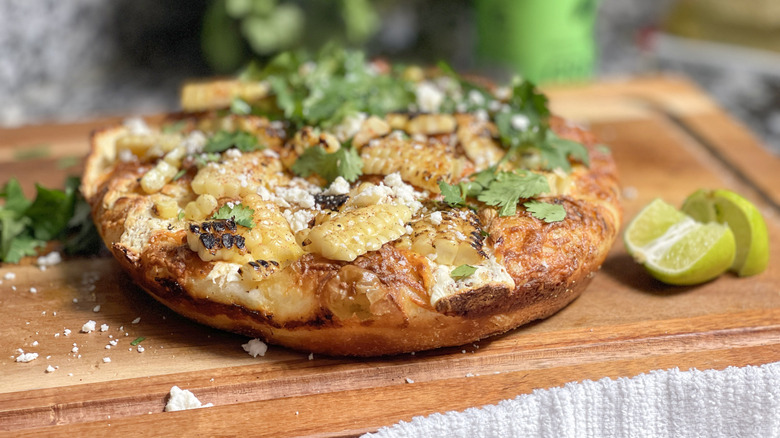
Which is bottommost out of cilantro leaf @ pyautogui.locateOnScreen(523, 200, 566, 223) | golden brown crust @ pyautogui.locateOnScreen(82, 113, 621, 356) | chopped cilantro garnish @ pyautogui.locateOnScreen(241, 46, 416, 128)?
golden brown crust @ pyautogui.locateOnScreen(82, 113, 621, 356)

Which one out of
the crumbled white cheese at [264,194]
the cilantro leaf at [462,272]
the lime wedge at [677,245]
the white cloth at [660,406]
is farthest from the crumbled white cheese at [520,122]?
the white cloth at [660,406]

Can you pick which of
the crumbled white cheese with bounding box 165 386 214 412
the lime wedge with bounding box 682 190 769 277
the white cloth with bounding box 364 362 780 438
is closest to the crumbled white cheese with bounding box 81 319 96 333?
the crumbled white cheese with bounding box 165 386 214 412

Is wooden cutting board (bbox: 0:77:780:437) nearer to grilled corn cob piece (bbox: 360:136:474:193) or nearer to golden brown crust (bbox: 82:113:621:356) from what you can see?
golden brown crust (bbox: 82:113:621:356)

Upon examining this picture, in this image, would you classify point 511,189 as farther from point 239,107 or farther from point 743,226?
point 239,107

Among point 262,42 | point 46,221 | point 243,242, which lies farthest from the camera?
point 262,42

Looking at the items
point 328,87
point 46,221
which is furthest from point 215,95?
point 46,221
